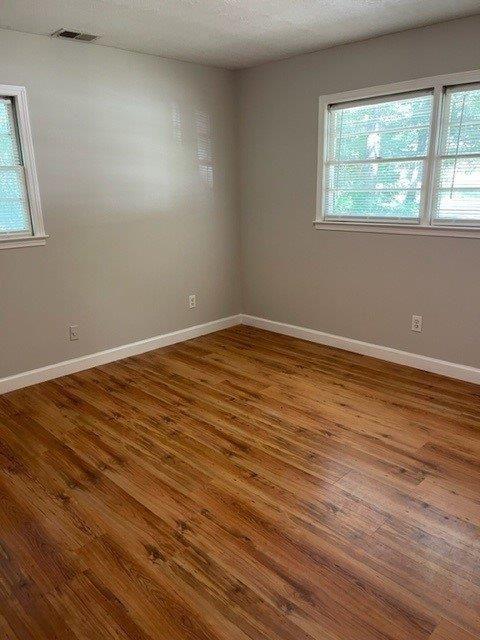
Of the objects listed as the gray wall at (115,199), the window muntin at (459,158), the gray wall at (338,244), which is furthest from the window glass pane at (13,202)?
the window muntin at (459,158)

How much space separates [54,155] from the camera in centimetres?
343

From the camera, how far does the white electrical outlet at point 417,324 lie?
3689 millimetres

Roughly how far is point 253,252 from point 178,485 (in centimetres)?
301

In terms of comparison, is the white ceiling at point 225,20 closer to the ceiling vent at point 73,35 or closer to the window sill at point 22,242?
the ceiling vent at point 73,35

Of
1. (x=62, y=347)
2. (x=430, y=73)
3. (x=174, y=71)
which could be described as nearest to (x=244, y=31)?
(x=174, y=71)

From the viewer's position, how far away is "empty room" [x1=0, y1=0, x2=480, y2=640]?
1.78 metres

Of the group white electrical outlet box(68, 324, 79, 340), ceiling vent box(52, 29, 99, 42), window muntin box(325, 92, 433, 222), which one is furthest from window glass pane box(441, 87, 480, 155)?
white electrical outlet box(68, 324, 79, 340)

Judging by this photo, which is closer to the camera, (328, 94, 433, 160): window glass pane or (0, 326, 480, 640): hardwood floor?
(0, 326, 480, 640): hardwood floor

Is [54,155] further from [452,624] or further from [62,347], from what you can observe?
[452,624]

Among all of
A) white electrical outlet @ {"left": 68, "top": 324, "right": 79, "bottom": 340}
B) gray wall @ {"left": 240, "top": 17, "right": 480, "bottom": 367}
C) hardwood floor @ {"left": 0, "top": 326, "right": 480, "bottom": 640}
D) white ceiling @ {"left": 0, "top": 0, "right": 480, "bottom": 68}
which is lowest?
hardwood floor @ {"left": 0, "top": 326, "right": 480, "bottom": 640}

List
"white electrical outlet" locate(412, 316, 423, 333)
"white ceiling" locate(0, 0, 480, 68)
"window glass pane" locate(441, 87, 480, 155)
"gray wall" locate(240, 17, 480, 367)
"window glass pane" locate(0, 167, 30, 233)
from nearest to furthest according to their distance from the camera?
"white ceiling" locate(0, 0, 480, 68) < "window glass pane" locate(441, 87, 480, 155) < "window glass pane" locate(0, 167, 30, 233) < "gray wall" locate(240, 17, 480, 367) < "white electrical outlet" locate(412, 316, 423, 333)

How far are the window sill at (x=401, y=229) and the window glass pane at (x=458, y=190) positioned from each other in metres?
0.08

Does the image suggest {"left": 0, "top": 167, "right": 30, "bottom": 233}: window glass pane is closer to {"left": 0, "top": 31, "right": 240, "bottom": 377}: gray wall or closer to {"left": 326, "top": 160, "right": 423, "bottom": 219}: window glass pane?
{"left": 0, "top": 31, "right": 240, "bottom": 377}: gray wall

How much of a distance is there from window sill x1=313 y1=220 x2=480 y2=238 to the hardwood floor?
113 centimetres
